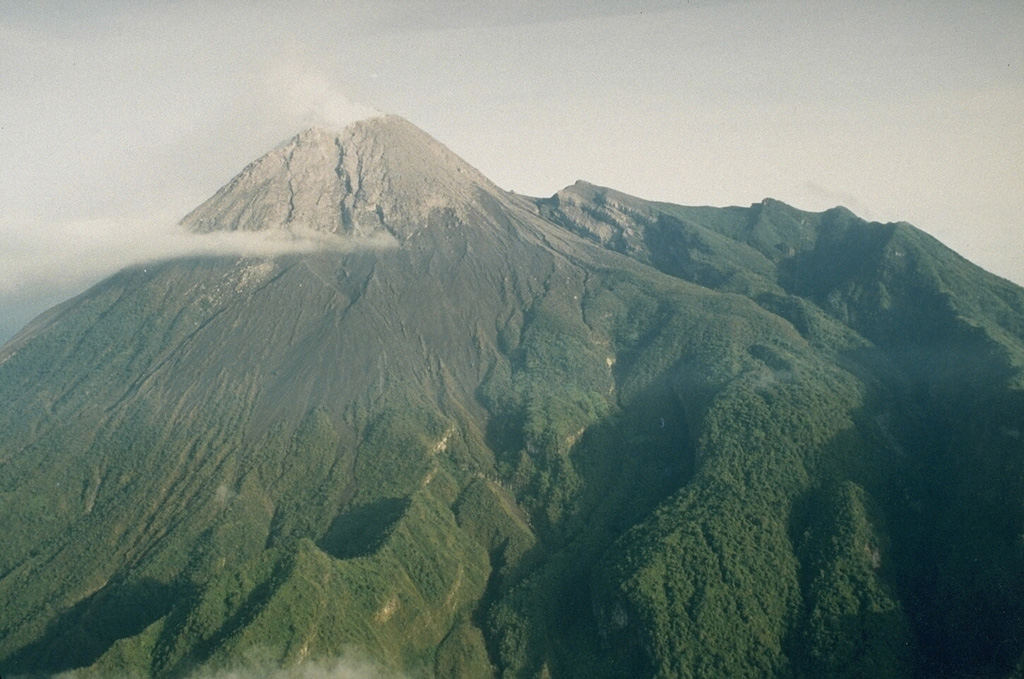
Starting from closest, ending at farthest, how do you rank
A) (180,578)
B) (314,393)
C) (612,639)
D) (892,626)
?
(892,626) → (612,639) → (180,578) → (314,393)

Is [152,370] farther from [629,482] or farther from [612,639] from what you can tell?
[612,639]

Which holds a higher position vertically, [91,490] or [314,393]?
[314,393]

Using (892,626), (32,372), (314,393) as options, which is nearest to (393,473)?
(314,393)

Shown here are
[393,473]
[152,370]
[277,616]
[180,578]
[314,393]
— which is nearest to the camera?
[277,616]

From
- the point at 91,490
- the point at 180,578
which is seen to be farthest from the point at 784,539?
the point at 91,490

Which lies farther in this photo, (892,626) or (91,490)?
(91,490)

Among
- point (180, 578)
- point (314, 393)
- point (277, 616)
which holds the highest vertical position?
point (314, 393)
